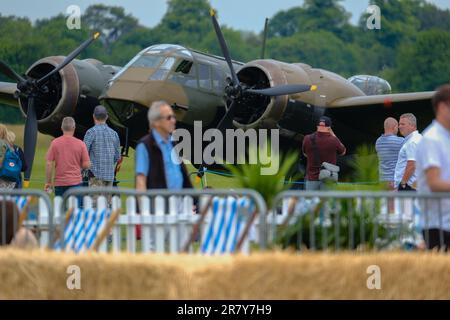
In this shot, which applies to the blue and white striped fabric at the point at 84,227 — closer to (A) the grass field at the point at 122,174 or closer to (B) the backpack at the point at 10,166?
(B) the backpack at the point at 10,166

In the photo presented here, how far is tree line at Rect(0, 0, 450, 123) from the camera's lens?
202 feet

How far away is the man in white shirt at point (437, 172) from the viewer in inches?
324

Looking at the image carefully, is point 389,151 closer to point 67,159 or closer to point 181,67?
point 67,159

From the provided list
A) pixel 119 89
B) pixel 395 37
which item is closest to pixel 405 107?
pixel 119 89

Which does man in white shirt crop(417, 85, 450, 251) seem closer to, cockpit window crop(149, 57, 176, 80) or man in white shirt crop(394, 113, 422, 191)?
man in white shirt crop(394, 113, 422, 191)

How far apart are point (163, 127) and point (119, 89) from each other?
32.7ft

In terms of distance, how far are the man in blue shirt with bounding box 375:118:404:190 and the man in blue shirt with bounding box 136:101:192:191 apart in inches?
255

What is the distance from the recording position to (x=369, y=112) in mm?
22625

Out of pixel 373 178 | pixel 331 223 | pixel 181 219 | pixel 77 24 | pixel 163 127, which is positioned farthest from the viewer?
pixel 77 24

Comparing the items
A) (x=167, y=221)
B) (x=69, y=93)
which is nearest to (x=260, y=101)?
(x=69, y=93)

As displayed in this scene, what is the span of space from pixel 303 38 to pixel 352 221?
9155 centimetres

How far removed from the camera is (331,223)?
26.9 feet

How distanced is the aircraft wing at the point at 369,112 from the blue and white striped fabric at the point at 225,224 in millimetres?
13854
